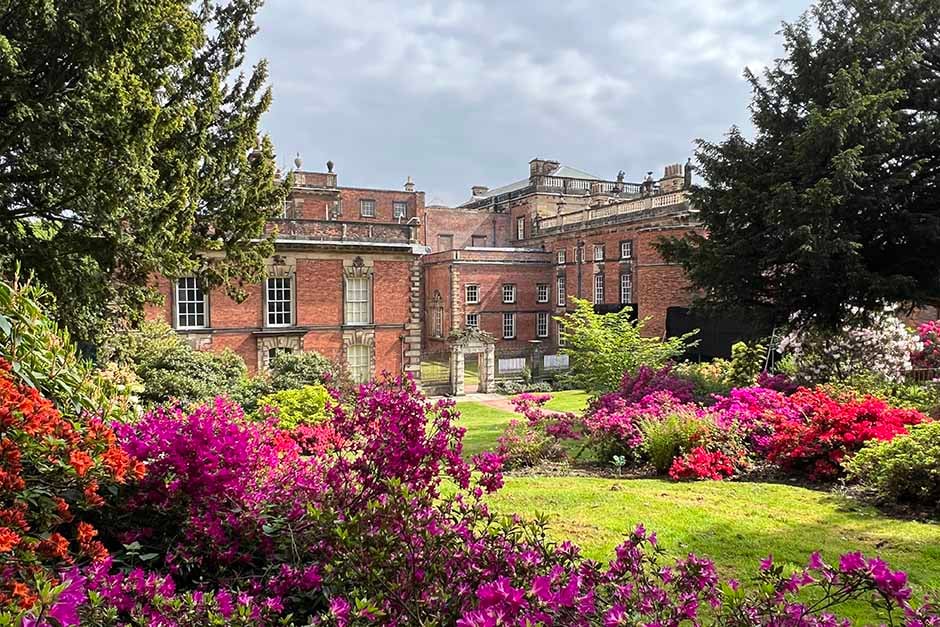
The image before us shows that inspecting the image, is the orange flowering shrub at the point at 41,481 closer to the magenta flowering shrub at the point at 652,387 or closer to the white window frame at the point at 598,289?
the magenta flowering shrub at the point at 652,387

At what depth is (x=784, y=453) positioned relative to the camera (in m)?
8.27

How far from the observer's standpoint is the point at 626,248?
3691 centimetres

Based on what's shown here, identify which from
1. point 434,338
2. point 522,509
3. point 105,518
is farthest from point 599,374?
point 434,338

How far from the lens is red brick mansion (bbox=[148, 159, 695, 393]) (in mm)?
23016

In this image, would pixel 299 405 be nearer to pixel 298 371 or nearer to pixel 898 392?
pixel 298 371

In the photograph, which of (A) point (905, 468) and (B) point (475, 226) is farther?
(B) point (475, 226)

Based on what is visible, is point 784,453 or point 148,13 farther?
point 148,13

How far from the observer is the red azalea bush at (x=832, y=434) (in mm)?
7867

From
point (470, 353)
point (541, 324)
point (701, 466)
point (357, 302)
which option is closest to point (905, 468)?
point (701, 466)

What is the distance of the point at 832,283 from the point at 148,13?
14.1 m

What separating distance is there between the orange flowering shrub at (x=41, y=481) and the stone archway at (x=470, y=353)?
1005 inches

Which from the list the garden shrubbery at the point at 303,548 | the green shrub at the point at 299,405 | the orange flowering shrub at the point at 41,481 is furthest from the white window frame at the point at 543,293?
the orange flowering shrub at the point at 41,481

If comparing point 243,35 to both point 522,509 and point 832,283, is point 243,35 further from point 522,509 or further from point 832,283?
point 832,283

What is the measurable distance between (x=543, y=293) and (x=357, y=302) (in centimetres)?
2129
